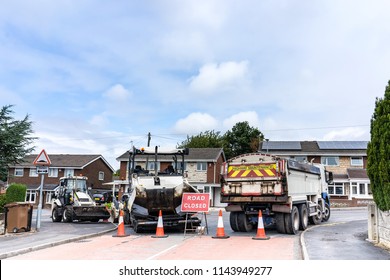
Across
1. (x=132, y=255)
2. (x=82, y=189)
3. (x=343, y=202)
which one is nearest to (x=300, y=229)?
(x=132, y=255)

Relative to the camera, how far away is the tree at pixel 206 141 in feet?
199

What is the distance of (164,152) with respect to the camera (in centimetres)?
1478

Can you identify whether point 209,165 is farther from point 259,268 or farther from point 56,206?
point 259,268

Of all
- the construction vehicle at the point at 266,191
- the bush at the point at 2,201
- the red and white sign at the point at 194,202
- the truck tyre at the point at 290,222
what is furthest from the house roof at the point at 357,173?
the bush at the point at 2,201

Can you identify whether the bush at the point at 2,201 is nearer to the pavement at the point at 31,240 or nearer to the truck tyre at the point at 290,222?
the pavement at the point at 31,240

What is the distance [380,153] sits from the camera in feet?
34.0

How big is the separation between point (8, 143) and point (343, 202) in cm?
3140

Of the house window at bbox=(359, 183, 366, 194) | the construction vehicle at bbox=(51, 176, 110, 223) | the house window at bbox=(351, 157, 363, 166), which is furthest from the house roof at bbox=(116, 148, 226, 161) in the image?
the construction vehicle at bbox=(51, 176, 110, 223)

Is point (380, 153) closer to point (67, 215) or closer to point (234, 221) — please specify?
point (234, 221)

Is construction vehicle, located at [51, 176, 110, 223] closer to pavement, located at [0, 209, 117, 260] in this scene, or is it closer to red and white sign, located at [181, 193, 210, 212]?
pavement, located at [0, 209, 117, 260]

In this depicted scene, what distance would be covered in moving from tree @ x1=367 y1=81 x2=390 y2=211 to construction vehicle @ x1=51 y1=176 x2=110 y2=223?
511 inches

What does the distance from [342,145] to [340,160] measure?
2.34m

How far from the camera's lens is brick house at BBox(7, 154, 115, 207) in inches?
1845

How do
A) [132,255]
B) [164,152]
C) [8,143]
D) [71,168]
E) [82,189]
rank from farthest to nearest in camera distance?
[71,168]
[82,189]
[8,143]
[164,152]
[132,255]
